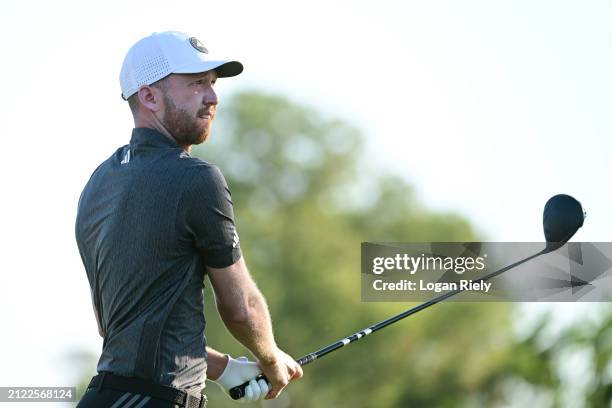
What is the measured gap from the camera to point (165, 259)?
570 centimetres

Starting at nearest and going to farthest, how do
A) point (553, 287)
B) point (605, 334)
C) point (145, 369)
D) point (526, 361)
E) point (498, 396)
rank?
point (145, 369), point (553, 287), point (605, 334), point (526, 361), point (498, 396)

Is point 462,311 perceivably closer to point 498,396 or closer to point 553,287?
point 498,396

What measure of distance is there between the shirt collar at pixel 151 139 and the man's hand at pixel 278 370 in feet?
3.86

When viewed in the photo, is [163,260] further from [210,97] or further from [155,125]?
[210,97]

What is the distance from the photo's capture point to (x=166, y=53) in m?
6.17

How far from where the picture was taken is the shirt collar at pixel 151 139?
600 cm

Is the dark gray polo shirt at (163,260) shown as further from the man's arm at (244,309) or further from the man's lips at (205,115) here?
the man's lips at (205,115)

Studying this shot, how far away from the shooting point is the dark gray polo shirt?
567cm

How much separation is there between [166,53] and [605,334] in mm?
24627

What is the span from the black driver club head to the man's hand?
2188 millimetres

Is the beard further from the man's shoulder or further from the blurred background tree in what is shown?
the blurred background tree

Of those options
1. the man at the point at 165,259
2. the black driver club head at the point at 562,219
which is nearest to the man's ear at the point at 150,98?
the man at the point at 165,259

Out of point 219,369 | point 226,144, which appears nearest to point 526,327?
point 226,144

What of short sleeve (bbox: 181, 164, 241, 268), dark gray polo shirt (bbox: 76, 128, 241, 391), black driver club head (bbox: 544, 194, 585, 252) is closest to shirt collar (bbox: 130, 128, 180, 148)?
dark gray polo shirt (bbox: 76, 128, 241, 391)
